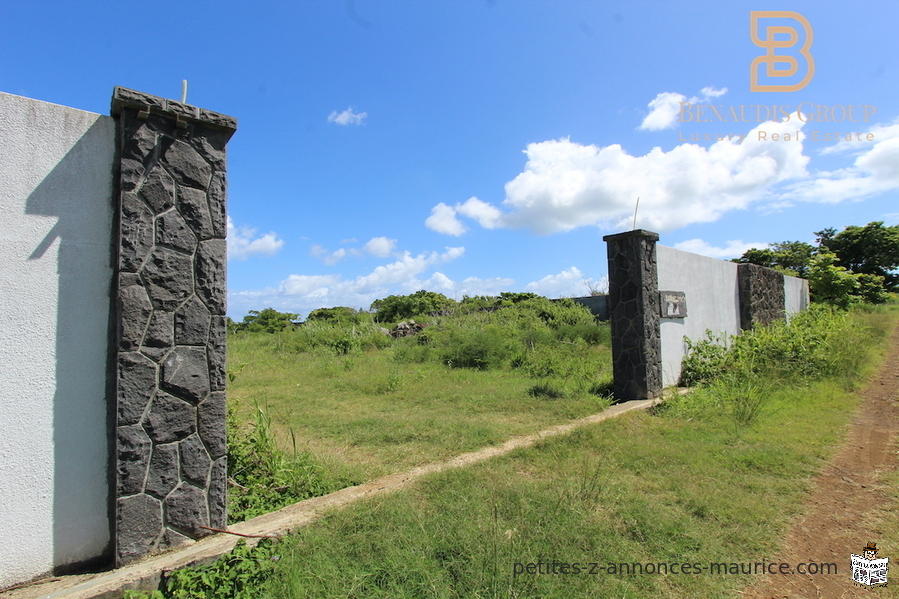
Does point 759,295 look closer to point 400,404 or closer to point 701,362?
point 701,362

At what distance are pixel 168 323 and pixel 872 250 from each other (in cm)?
4155

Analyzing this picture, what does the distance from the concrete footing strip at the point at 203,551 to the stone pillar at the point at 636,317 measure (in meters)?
3.43

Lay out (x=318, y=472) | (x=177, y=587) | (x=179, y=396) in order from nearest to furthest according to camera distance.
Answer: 1. (x=177, y=587)
2. (x=179, y=396)
3. (x=318, y=472)

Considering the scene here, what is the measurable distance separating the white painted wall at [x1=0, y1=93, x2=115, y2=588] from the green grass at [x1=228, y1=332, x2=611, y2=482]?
57.1 inches

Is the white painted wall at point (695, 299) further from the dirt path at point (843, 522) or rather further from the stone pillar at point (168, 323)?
the stone pillar at point (168, 323)

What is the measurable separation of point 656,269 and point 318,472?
A: 5495 millimetres

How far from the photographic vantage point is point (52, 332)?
2.63 metres

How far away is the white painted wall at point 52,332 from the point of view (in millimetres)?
2531

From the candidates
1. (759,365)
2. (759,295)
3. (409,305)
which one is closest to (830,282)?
(759,295)

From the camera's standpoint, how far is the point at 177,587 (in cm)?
253

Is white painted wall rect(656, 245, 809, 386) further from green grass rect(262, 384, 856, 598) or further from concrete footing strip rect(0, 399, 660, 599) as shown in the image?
concrete footing strip rect(0, 399, 660, 599)

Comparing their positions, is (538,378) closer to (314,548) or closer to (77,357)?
(314,548)

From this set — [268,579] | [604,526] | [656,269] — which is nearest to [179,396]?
[268,579]

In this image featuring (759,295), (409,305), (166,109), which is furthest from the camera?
(409,305)
